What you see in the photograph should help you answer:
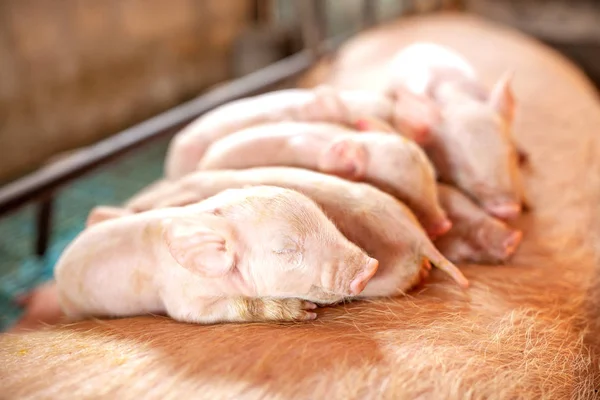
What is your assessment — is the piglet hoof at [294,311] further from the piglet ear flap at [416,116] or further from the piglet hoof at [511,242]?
the piglet ear flap at [416,116]

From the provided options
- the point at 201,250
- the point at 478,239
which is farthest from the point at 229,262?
the point at 478,239

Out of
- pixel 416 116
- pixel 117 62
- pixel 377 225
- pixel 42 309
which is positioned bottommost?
pixel 42 309

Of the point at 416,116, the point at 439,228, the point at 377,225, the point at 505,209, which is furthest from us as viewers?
the point at 416,116

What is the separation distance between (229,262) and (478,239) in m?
0.64

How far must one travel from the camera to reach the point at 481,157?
152 cm

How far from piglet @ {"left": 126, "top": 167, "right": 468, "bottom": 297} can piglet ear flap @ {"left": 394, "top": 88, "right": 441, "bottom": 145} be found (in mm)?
384

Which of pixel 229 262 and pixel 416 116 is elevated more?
pixel 416 116

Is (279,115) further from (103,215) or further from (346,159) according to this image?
(103,215)

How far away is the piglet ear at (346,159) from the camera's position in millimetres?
1350

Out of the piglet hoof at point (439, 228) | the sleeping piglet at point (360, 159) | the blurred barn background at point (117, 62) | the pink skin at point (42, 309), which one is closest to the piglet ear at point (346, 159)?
the sleeping piglet at point (360, 159)

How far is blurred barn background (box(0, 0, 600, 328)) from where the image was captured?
2.80m

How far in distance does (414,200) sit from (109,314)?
2.15 feet

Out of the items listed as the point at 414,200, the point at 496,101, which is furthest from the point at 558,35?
the point at 414,200

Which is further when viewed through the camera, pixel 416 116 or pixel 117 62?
pixel 117 62
